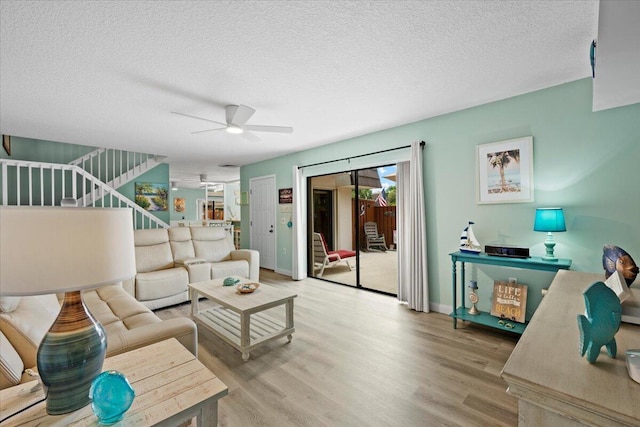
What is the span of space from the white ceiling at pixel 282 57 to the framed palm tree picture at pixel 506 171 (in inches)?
20.8

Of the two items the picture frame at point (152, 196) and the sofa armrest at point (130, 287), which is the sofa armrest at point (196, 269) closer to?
the sofa armrest at point (130, 287)

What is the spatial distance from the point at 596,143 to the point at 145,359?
3642 millimetres

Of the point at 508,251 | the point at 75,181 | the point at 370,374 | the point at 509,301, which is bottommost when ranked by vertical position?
the point at 370,374

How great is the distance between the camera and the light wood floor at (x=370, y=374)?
1.72m

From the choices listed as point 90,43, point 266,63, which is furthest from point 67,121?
point 266,63

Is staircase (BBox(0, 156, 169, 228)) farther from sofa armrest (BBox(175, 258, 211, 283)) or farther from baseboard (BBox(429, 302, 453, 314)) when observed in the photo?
baseboard (BBox(429, 302, 453, 314))

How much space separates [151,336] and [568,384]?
186 centimetres

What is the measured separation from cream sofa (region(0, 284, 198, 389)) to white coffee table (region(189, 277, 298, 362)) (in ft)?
2.02

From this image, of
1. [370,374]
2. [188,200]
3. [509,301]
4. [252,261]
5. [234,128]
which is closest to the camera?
[370,374]

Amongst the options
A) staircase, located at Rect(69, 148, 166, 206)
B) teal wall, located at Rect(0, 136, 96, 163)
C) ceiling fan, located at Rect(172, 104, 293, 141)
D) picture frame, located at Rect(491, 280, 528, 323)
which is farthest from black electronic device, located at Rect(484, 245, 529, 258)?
teal wall, located at Rect(0, 136, 96, 163)

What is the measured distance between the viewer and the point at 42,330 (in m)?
1.42

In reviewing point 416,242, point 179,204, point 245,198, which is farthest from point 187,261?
point 179,204

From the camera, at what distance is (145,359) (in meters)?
1.24

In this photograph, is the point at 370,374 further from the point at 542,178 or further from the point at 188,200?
the point at 188,200
